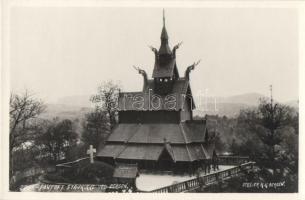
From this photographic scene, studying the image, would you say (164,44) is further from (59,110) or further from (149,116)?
(59,110)

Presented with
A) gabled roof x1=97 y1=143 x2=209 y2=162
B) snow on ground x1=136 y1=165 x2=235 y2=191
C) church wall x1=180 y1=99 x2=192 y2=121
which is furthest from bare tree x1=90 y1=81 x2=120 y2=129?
snow on ground x1=136 y1=165 x2=235 y2=191

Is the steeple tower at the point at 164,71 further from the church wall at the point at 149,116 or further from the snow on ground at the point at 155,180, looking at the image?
the snow on ground at the point at 155,180

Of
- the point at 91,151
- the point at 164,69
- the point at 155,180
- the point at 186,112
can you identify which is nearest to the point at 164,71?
the point at 164,69

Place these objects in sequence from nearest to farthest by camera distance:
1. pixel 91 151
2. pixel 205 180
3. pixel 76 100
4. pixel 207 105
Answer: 1. pixel 205 180
2. pixel 76 100
3. pixel 207 105
4. pixel 91 151

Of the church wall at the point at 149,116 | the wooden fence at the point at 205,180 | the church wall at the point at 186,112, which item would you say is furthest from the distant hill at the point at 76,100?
the wooden fence at the point at 205,180

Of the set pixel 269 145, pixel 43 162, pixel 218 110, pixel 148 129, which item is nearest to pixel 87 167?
pixel 43 162

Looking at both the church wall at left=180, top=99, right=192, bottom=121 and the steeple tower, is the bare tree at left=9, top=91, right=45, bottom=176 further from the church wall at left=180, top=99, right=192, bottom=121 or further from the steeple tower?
the church wall at left=180, top=99, right=192, bottom=121

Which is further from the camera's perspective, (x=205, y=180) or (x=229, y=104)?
(x=229, y=104)
